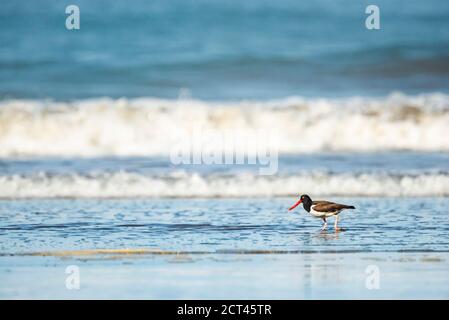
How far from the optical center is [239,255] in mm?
8547

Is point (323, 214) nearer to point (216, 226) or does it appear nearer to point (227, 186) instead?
point (216, 226)

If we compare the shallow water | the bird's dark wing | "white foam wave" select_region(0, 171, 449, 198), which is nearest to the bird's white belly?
the bird's dark wing

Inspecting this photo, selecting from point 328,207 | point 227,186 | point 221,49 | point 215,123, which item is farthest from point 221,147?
point 328,207

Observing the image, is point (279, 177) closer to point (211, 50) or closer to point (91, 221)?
point (91, 221)

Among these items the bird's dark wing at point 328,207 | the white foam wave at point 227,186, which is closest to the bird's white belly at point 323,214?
the bird's dark wing at point 328,207

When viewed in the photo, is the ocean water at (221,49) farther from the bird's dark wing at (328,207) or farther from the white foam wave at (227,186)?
the bird's dark wing at (328,207)

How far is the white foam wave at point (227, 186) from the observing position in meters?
14.2

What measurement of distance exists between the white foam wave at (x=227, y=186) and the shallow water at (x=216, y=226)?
0.72 meters

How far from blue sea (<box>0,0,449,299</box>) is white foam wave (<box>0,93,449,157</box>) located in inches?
2.0

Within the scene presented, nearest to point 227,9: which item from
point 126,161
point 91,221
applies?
point 126,161

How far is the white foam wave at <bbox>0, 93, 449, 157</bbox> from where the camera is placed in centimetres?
1895

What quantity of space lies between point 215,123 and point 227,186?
6.19m

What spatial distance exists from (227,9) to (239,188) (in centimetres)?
1466

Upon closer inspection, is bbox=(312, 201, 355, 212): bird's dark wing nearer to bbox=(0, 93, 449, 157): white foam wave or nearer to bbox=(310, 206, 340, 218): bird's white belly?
bbox=(310, 206, 340, 218): bird's white belly
